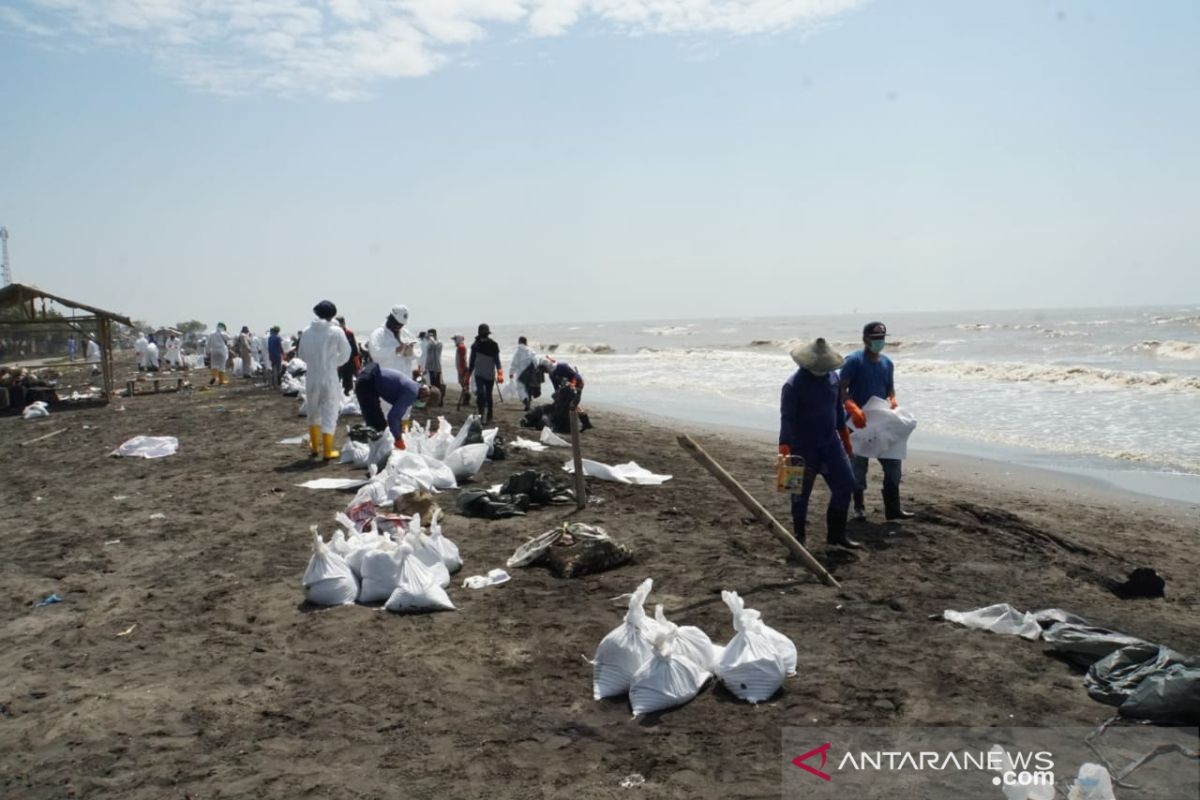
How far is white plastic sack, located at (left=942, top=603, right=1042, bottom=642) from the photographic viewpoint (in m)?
4.38

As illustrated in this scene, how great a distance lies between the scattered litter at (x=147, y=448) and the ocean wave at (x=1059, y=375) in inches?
748

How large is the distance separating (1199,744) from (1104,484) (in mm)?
7196

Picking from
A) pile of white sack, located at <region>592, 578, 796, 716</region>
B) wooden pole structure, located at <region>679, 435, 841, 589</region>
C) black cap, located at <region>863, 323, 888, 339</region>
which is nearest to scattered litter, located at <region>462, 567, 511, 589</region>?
→ wooden pole structure, located at <region>679, 435, 841, 589</region>

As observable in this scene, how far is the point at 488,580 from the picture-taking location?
552cm

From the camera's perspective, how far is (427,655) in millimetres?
4402

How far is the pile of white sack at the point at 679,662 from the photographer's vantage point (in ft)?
12.2

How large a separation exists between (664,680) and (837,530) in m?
2.72

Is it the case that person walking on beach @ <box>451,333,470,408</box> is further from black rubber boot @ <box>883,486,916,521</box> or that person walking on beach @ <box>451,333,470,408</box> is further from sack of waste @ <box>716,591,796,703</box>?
sack of waste @ <box>716,591,796,703</box>

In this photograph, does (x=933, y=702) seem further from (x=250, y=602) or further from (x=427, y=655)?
(x=250, y=602)

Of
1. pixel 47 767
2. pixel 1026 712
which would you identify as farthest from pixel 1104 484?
pixel 47 767

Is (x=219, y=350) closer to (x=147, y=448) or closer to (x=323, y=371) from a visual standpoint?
(x=147, y=448)

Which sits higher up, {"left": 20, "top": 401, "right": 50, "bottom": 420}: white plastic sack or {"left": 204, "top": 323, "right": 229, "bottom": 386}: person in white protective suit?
{"left": 204, "top": 323, "right": 229, "bottom": 386}: person in white protective suit

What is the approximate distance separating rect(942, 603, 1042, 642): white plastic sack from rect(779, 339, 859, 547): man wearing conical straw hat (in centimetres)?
140

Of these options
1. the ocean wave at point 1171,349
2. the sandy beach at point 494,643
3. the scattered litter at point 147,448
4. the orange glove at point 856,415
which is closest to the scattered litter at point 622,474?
the sandy beach at point 494,643
